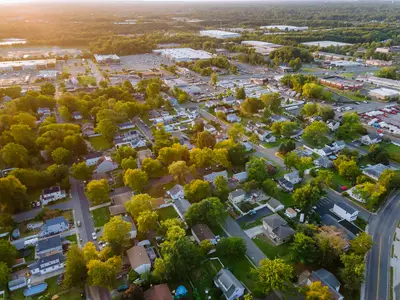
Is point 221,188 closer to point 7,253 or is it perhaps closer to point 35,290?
point 35,290

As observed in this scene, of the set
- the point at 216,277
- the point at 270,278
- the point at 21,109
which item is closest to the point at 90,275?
the point at 216,277

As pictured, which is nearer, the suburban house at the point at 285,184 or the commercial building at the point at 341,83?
the suburban house at the point at 285,184

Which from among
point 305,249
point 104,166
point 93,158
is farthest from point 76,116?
point 305,249

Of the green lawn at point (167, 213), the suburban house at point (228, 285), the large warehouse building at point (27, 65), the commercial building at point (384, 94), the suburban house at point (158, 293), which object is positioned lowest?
the commercial building at point (384, 94)

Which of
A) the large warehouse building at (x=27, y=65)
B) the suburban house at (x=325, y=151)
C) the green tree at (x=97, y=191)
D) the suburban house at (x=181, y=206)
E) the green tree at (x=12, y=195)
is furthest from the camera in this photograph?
the large warehouse building at (x=27, y=65)

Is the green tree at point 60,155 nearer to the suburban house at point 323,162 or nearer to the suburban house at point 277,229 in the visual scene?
the suburban house at point 277,229

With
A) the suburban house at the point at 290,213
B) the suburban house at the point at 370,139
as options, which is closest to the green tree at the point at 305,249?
the suburban house at the point at 290,213

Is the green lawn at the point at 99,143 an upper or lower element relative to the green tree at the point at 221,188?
lower
